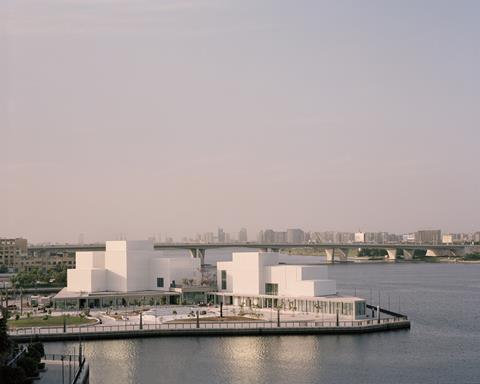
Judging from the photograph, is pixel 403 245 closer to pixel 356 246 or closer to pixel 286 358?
pixel 356 246

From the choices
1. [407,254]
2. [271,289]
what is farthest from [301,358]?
[407,254]

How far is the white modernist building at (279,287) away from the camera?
118ft

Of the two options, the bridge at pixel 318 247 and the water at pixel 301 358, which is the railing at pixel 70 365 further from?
the bridge at pixel 318 247

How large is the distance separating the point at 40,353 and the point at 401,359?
11462 mm

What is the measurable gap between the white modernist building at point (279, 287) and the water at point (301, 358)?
3.74 metres

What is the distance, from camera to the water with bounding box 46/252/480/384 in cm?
2408

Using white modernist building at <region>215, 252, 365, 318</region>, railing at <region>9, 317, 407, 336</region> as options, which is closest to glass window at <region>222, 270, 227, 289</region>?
white modernist building at <region>215, 252, 365, 318</region>

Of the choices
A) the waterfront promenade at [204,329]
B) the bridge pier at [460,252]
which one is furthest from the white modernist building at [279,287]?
the bridge pier at [460,252]

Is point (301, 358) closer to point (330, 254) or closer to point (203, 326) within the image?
point (203, 326)

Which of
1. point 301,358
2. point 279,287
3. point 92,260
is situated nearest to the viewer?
point 301,358

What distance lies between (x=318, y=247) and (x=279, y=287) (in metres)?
57.3

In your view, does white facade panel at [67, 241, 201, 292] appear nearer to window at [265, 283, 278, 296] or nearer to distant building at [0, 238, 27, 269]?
window at [265, 283, 278, 296]

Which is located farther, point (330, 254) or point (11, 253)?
point (330, 254)

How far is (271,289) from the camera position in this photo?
40.4m
